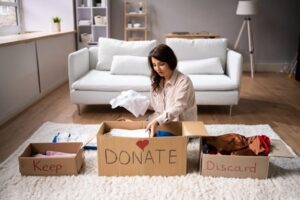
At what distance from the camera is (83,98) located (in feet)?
10.3

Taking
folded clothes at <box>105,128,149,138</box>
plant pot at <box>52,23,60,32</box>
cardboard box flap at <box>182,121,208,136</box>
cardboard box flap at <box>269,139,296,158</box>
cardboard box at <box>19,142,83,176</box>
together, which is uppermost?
plant pot at <box>52,23,60,32</box>

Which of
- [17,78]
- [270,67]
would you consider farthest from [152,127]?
[270,67]

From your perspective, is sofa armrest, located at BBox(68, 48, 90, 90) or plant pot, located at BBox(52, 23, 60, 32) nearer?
sofa armrest, located at BBox(68, 48, 90, 90)

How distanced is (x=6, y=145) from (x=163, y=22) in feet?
13.3

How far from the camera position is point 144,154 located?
1.87 metres

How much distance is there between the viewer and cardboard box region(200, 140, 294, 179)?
74.5 inches

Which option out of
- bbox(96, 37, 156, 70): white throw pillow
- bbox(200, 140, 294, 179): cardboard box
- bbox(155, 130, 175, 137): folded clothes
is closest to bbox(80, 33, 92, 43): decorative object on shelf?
bbox(96, 37, 156, 70): white throw pillow

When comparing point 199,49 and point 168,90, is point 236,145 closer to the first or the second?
point 168,90

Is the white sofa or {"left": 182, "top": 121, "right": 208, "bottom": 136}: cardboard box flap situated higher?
the white sofa

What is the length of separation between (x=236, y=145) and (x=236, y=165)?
16 cm

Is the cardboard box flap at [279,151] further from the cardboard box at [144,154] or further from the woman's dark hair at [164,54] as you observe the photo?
the woman's dark hair at [164,54]

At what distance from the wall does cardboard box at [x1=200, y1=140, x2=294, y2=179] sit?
4.22 m

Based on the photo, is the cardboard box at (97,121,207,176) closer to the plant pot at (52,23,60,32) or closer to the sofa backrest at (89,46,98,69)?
the sofa backrest at (89,46,98,69)

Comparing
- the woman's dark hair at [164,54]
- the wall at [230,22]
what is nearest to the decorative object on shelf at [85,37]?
the wall at [230,22]
